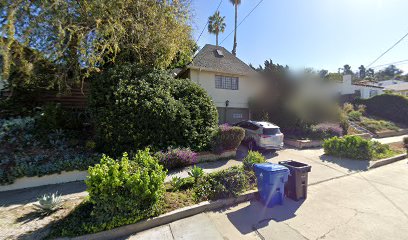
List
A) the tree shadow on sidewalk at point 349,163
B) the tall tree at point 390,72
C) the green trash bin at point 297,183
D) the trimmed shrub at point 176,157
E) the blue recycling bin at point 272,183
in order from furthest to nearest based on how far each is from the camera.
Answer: the tall tree at point 390,72 < the tree shadow on sidewalk at point 349,163 < the trimmed shrub at point 176,157 < the green trash bin at point 297,183 < the blue recycling bin at point 272,183

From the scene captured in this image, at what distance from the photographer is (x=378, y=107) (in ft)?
69.2

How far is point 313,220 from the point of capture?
4102 mm

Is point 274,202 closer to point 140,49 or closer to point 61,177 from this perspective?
point 61,177

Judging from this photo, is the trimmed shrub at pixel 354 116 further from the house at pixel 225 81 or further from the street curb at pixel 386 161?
the house at pixel 225 81

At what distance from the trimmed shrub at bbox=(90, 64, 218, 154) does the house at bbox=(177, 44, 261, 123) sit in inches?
226

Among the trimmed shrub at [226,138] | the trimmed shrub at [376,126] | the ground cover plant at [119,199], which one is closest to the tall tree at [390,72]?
the trimmed shrub at [376,126]

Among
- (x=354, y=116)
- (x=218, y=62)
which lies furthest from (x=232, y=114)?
(x=354, y=116)

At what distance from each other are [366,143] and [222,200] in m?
8.03

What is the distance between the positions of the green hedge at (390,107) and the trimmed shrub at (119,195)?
2558cm

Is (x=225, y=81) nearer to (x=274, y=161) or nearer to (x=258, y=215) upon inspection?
(x=274, y=161)

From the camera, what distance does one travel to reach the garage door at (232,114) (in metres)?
14.7

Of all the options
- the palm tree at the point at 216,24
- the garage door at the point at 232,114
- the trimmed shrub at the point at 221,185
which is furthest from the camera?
the palm tree at the point at 216,24

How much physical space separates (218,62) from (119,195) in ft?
43.2

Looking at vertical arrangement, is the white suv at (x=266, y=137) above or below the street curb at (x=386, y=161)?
above
